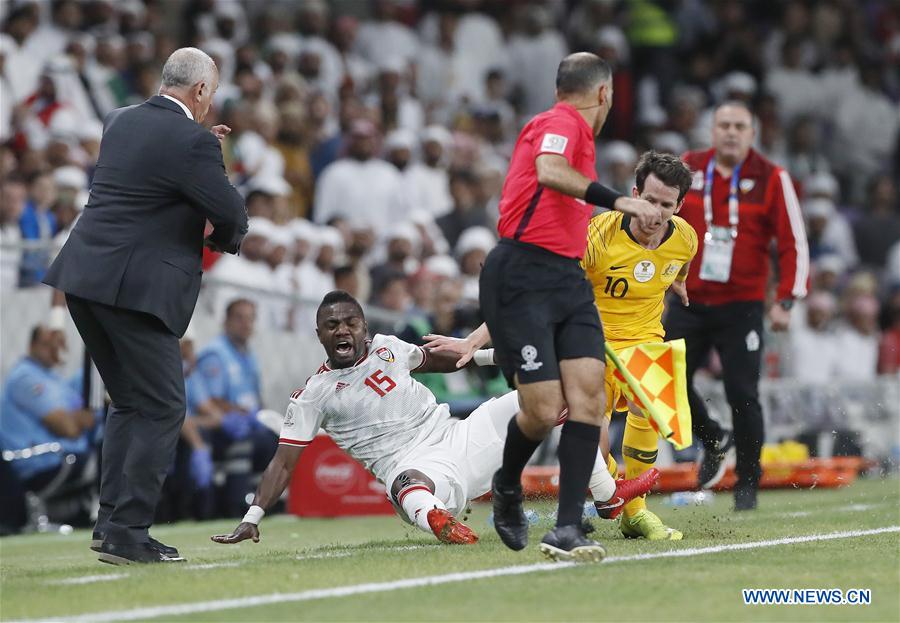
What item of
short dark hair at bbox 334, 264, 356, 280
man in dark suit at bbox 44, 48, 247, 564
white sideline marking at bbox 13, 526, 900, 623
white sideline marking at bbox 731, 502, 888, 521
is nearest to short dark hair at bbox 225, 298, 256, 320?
short dark hair at bbox 334, 264, 356, 280

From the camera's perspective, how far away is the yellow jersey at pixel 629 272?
795 centimetres

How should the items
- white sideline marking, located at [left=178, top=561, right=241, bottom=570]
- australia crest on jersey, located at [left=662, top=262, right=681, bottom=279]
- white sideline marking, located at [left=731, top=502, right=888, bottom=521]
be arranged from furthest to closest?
white sideline marking, located at [left=731, top=502, right=888, bottom=521] → australia crest on jersey, located at [left=662, top=262, right=681, bottom=279] → white sideline marking, located at [left=178, top=561, right=241, bottom=570]

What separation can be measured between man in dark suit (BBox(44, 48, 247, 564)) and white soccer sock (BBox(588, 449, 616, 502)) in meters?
2.04

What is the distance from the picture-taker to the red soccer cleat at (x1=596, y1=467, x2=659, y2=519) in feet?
25.0

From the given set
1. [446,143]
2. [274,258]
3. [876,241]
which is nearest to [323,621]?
[274,258]

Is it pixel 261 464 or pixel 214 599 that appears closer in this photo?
pixel 214 599

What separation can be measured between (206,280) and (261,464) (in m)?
1.49

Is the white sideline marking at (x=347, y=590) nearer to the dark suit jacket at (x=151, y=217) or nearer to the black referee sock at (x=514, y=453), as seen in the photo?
the black referee sock at (x=514, y=453)

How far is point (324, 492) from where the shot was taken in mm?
11656

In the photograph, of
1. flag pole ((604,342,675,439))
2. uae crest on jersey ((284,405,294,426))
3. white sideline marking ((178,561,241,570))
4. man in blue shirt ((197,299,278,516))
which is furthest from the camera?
man in blue shirt ((197,299,278,516))

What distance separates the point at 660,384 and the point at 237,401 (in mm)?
5576

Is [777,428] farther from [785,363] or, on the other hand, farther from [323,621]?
[323,621]

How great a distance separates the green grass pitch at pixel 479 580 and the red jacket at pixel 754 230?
2.02 m

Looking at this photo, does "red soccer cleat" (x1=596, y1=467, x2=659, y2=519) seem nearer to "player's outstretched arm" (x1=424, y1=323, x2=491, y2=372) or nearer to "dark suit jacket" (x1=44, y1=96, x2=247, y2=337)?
"player's outstretched arm" (x1=424, y1=323, x2=491, y2=372)
